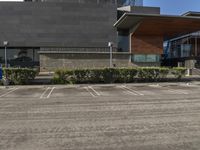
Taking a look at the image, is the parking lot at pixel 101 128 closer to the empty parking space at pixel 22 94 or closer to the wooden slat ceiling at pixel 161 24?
the empty parking space at pixel 22 94

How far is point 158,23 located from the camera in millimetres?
38062

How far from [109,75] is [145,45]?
57.0ft

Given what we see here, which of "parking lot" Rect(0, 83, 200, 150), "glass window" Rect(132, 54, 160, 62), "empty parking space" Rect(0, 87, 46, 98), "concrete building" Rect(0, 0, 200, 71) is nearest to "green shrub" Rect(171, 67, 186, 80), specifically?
"concrete building" Rect(0, 0, 200, 71)

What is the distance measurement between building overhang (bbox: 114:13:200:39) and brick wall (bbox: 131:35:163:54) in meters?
0.88

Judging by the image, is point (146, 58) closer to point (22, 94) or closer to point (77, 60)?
point (77, 60)

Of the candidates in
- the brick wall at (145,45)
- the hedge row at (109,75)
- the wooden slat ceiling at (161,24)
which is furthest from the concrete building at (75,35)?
the hedge row at (109,75)

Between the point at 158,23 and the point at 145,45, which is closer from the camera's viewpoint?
the point at 158,23

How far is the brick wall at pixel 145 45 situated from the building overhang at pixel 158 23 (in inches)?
34.7

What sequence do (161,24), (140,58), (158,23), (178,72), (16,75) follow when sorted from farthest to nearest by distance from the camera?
(140,58), (161,24), (158,23), (178,72), (16,75)

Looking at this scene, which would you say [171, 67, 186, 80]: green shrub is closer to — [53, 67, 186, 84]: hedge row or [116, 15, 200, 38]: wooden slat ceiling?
[53, 67, 186, 84]: hedge row

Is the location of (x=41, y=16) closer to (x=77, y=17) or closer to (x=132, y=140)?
(x=77, y=17)

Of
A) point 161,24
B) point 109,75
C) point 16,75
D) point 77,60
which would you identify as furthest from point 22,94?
point 161,24

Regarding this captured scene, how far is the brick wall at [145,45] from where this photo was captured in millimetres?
41375

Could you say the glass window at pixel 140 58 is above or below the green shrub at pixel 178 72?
above
